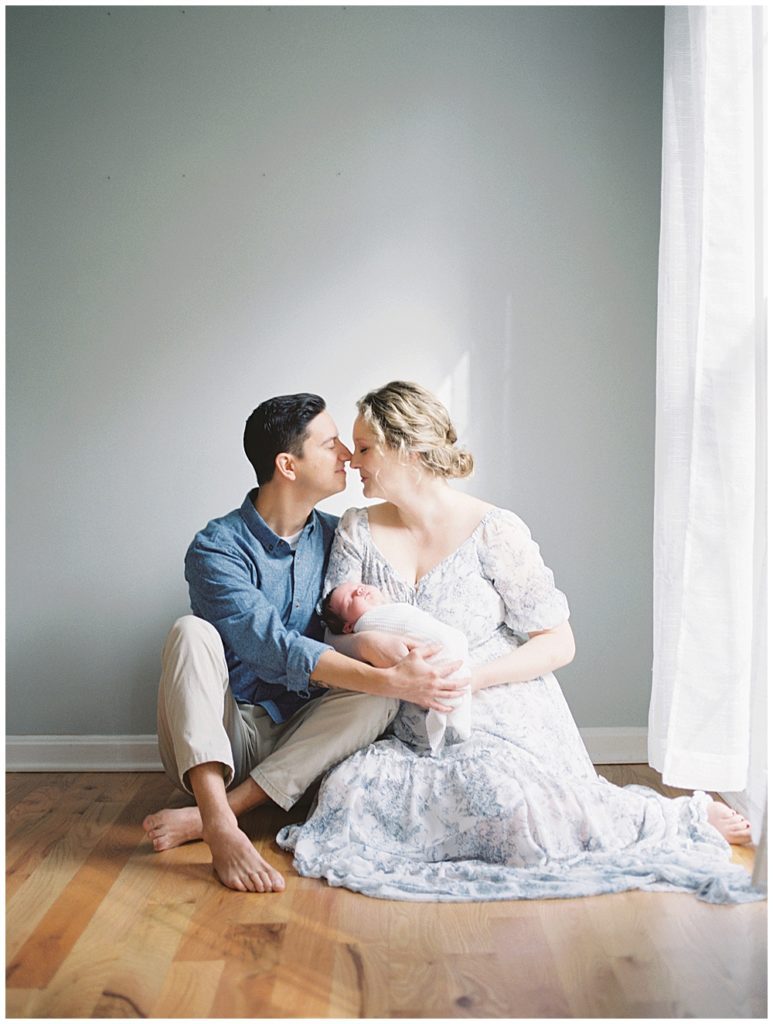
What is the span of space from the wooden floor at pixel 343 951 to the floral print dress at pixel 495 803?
0.22ft

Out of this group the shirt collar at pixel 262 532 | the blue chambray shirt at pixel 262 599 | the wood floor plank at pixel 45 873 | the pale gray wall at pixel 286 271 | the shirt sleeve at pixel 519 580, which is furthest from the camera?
the pale gray wall at pixel 286 271

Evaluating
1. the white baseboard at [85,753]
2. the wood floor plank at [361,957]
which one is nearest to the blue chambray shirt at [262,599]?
the wood floor plank at [361,957]

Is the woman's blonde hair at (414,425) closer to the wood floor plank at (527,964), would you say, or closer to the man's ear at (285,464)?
the man's ear at (285,464)

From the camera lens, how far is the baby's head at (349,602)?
2.49 metres

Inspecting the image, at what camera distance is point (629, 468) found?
315cm

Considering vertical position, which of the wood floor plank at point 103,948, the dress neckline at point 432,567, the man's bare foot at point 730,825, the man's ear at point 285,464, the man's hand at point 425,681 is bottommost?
the wood floor plank at point 103,948

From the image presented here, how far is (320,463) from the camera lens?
8.57 ft

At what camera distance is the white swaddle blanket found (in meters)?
2.34

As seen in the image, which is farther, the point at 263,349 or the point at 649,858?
the point at 263,349

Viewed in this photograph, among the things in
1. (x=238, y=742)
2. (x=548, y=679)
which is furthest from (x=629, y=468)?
(x=238, y=742)

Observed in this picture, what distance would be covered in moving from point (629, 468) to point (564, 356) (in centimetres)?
39

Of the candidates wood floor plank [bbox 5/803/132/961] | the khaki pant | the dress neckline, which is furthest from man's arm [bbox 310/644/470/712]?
wood floor plank [bbox 5/803/132/961]

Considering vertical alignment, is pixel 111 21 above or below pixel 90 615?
above

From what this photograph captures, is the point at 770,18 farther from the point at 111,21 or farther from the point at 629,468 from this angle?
the point at 111,21
